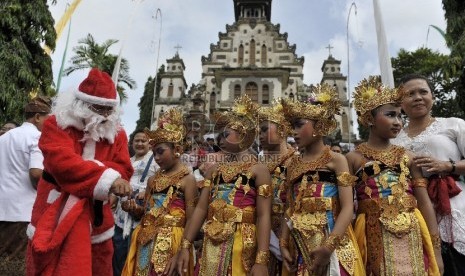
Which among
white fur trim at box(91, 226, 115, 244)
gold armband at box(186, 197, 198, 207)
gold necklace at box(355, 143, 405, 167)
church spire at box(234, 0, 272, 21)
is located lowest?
white fur trim at box(91, 226, 115, 244)

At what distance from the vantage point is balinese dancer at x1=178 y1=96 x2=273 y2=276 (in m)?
3.32

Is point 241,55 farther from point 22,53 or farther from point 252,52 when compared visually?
point 22,53

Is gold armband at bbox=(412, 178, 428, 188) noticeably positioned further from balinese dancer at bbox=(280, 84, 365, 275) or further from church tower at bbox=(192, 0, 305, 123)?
church tower at bbox=(192, 0, 305, 123)

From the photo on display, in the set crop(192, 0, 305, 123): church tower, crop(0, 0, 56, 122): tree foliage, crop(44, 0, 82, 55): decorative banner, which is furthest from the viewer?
crop(192, 0, 305, 123): church tower

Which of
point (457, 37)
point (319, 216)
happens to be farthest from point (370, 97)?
point (457, 37)

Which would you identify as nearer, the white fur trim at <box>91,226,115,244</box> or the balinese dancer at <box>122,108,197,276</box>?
the white fur trim at <box>91,226,115,244</box>

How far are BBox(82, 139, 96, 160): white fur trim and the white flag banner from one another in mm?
7478

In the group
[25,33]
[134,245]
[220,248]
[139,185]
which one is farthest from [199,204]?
[25,33]

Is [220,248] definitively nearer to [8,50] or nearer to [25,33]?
[8,50]

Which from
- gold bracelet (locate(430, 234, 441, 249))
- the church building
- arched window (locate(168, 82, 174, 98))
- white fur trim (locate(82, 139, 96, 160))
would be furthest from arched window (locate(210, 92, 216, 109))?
gold bracelet (locate(430, 234, 441, 249))

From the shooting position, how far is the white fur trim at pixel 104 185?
9.33 feet

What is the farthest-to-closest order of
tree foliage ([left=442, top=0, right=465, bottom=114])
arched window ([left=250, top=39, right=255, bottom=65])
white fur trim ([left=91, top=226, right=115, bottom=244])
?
arched window ([left=250, top=39, right=255, bottom=65]) < tree foliage ([left=442, top=0, right=465, bottom=114]) < white fur trim ([left=91, top=226, right=115, bottom=244])

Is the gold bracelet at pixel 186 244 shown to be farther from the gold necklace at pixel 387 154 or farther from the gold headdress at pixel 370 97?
the gold headdress at pixel 370 97

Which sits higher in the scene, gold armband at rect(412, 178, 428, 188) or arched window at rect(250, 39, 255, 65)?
arched window at rect(250, 39, 255, 65)
